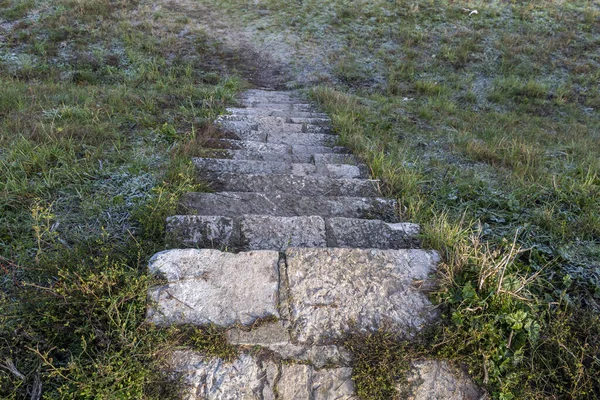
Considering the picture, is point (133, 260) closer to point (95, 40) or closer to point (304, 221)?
point (304, 221)

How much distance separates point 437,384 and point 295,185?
2.03m

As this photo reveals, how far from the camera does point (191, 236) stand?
7.80 ft

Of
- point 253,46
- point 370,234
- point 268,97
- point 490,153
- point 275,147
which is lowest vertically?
point 268,97

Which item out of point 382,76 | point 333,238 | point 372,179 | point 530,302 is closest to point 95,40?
point 382,76

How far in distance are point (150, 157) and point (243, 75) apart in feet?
18.3

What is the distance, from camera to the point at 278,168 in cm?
380

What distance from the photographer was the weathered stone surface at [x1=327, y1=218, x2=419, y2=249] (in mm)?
2490

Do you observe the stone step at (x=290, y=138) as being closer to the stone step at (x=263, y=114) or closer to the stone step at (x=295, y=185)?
the stone step at (x=263, y=114)

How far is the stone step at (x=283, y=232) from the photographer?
2.39m

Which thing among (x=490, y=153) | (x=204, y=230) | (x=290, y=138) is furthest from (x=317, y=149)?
(x=204, y=230)

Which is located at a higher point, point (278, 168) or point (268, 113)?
point (278, 168)

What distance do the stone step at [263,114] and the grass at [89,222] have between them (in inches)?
10.4

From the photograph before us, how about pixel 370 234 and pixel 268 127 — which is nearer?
pixel 370 234

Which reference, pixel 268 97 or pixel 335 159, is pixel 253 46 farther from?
pixel 335 159
